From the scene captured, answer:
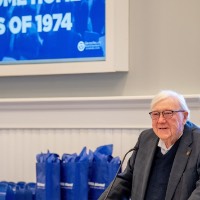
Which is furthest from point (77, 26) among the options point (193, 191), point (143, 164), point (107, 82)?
point (193, 191)

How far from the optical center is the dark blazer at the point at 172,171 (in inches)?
76.1

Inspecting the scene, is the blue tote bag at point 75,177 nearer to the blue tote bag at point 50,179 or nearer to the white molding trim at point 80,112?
the blue tote bag at point 50,179

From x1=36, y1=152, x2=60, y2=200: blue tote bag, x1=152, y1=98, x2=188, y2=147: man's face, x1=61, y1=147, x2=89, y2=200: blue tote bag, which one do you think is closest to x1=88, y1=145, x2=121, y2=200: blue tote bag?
x1=61, y1=147, x2=89, y2=200: blue tote bag

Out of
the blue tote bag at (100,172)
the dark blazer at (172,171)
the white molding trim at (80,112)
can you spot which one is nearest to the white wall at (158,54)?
the white molding trim at (80,112)

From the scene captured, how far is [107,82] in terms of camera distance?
306 cm

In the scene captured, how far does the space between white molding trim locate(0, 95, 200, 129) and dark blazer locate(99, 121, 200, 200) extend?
25.8 inches

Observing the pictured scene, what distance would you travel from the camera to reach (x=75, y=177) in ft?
8.72

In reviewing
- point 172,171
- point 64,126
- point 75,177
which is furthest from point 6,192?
point 172,171

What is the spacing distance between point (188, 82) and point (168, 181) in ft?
3.31

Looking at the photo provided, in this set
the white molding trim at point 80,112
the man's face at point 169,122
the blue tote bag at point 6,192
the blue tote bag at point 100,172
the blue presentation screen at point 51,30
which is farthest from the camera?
the blue presentation screen at point 51,30

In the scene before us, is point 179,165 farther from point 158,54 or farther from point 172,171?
point 158,54

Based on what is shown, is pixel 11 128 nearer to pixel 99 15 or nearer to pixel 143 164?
pixel 99 15

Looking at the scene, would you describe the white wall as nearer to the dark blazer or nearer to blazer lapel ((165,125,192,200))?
the dark blazer

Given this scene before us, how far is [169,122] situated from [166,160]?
188mm
